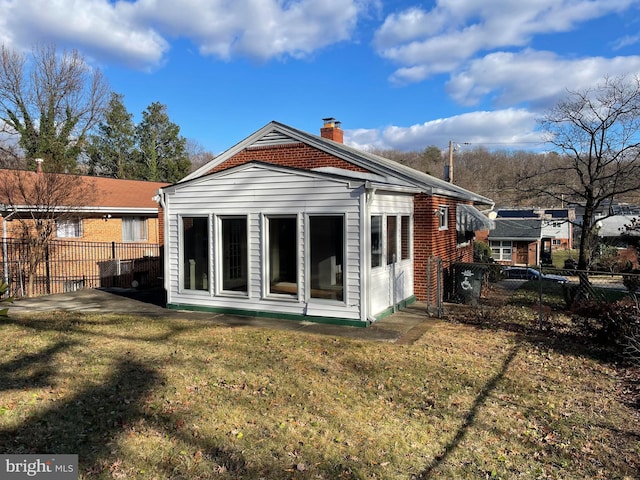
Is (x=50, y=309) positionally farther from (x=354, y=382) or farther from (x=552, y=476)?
(x=552, y=476)

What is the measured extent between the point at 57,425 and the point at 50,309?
297 inches

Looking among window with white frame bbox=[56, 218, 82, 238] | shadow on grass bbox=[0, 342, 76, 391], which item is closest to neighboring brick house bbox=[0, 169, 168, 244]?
window with white frame bbox=[56, 218, 82, 238]

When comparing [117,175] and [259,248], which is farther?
[117,175]

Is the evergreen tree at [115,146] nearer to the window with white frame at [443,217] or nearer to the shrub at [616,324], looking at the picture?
the window with white frame at [443,217]

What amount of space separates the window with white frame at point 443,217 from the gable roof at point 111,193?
1039 cm

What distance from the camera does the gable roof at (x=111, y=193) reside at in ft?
56.2

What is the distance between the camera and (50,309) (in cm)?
1100

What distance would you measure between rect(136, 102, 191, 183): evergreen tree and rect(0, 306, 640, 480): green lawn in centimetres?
3606

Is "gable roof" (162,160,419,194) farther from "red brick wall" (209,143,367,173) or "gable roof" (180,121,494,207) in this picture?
"red brick wall" (209,143,367,173)

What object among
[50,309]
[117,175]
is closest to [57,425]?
[50,309]

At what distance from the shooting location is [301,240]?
30.2 ft

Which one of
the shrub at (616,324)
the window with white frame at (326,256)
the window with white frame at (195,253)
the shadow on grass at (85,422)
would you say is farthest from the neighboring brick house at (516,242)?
the shadow on grass at (85,422)

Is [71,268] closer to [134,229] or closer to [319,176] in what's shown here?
[134,229]

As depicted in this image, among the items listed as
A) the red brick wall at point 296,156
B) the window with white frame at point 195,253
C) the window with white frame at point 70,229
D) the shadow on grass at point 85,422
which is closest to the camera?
the shadow on grass at point 85,422
